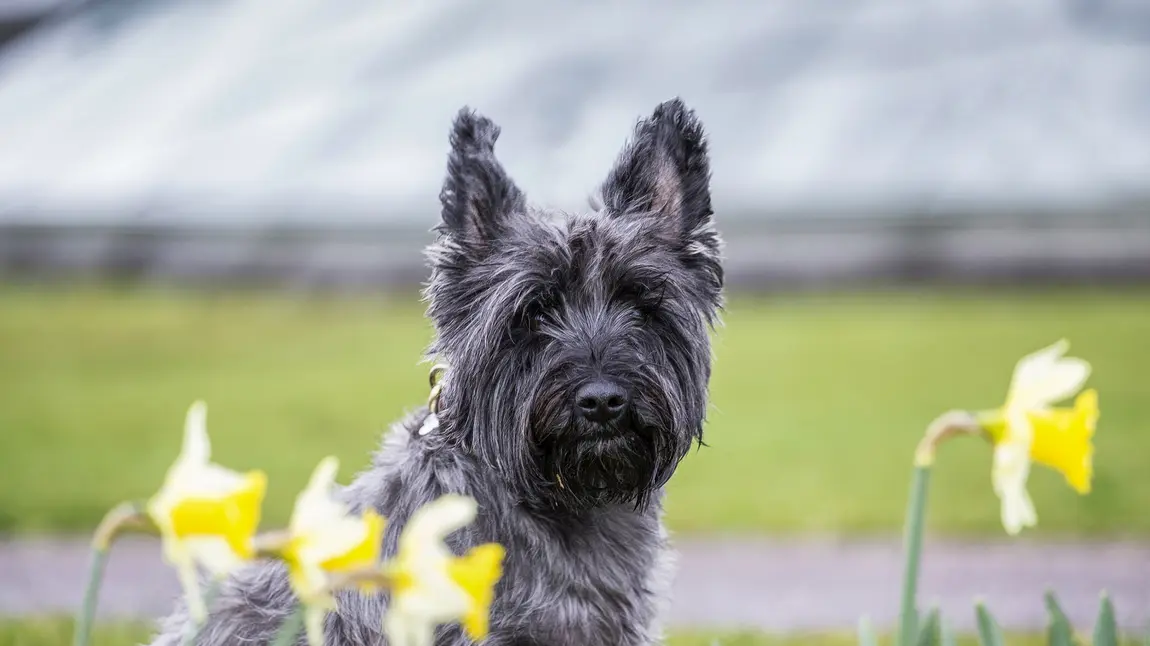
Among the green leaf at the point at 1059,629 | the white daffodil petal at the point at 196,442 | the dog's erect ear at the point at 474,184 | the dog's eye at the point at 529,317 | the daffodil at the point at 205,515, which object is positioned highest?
the dog's erect ear at the point at 474,184

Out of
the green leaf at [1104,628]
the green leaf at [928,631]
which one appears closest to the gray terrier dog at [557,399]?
the green leaf at [928,631]

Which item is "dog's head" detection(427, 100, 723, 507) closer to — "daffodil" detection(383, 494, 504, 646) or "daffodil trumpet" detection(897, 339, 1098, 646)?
"daffodil trumpet" detection(897, 339, 1098, 646)

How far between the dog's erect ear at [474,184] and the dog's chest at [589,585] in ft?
3.14

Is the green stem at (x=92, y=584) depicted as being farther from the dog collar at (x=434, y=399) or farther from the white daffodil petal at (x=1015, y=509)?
the dog collar at (x=434, y=399)

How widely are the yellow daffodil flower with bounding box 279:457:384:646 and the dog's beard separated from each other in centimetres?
181

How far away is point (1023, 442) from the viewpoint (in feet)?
5.63

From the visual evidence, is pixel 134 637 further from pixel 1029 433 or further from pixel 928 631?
pixel 1029 433

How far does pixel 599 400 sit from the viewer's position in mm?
3369

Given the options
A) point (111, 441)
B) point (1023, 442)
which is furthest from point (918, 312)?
point (1023, 442)

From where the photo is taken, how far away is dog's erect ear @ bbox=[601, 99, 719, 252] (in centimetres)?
365

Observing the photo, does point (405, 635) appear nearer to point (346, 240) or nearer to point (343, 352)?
point (343, 352)

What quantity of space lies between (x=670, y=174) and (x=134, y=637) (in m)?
3.24

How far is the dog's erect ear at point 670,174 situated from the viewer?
12.0 ft

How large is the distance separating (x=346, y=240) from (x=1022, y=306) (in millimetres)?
A: 12126
